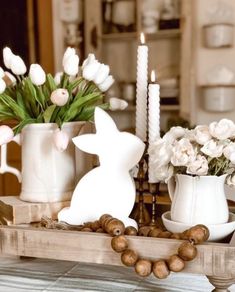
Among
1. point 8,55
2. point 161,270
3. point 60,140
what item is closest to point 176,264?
point 161,270

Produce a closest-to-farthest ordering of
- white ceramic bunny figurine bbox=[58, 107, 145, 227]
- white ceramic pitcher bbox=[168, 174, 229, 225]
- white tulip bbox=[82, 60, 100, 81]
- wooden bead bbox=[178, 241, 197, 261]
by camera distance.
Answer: wooden bead bbox=[178, 241, 197, 261], white ceramic pitcher bbox=[168, 174, 229, 225], white ceramic bunny figurine bbox=[58, 107, 145, 227], white tulip bbox=[82, 60, 100, 81]

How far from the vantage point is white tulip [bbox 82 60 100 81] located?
46.1 inches

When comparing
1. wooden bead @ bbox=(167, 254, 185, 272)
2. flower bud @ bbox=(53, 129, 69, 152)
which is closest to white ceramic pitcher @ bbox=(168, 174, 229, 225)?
wooden bead @ bbox=(167, 254, 185, 272)

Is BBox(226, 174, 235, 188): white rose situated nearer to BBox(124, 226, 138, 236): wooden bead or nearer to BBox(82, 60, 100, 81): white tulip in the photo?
BBox(124, 226, 138, 236): wooden bead

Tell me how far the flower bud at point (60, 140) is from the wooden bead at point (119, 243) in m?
0.28

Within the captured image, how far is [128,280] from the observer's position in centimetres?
101

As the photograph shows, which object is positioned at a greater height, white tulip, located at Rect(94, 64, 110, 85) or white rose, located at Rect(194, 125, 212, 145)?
white tulip, located at Rect(94, 64, 110, 85)

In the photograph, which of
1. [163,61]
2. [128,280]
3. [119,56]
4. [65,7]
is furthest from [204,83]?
[128,280]

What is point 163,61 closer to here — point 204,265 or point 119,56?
point 119,56

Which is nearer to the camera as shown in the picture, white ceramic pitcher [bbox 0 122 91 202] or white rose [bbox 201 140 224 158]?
white rose [bbox 201 140 224 158]

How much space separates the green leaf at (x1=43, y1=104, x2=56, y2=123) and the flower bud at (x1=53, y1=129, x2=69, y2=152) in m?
0.06

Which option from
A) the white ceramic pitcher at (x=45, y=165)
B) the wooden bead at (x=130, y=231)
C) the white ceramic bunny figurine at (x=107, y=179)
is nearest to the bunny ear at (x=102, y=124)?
the white ceramic bunny figurine at (x=107, y=179)

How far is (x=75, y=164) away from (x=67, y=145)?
8cm

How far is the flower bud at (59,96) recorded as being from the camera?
109 centimetres
